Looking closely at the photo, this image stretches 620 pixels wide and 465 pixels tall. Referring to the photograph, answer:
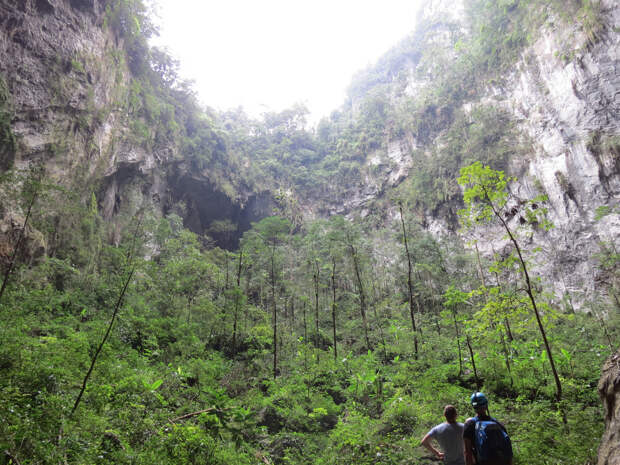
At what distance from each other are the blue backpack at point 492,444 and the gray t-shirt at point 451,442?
37 cm

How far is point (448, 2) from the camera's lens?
52750 millimetres

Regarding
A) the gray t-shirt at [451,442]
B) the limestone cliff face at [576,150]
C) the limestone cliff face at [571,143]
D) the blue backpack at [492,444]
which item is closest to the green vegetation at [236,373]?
the gray t-shirt at [451,442]

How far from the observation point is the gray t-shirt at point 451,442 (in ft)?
11.5

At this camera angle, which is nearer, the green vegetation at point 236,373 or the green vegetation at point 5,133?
the green vegetation at point 236,373

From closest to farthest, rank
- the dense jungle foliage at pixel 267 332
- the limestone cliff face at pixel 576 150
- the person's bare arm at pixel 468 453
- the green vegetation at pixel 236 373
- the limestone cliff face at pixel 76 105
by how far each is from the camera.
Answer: the person's bare arm at pixel 468 453 < the green vegetation at pixel 236 373 < the dense jungle foliage at pixel 267 332 < the limestone cliff face at pixel 76 105 < the limestone cliff face at pixel 576 150

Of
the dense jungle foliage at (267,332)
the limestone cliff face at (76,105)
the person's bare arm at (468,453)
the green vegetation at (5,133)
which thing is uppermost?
the limestone cliff face at (76,105)

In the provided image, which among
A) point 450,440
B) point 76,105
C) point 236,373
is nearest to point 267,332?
point 236,373

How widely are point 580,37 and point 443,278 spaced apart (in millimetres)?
21588

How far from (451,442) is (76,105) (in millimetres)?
22453

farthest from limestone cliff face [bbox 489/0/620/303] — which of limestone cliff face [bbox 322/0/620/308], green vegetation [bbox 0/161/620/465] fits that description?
green vegetation [bbox 0/161/620/465]

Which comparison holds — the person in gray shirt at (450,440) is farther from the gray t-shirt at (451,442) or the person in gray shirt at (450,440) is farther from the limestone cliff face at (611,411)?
the limestone cliff face at (611,411)

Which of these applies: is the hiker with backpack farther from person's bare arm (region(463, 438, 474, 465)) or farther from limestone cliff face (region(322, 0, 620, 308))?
limestone cliff face (region(322, 0, 620, 308))

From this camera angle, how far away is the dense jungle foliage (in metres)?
5.21

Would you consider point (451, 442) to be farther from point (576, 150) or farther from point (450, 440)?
point (576, 150)
